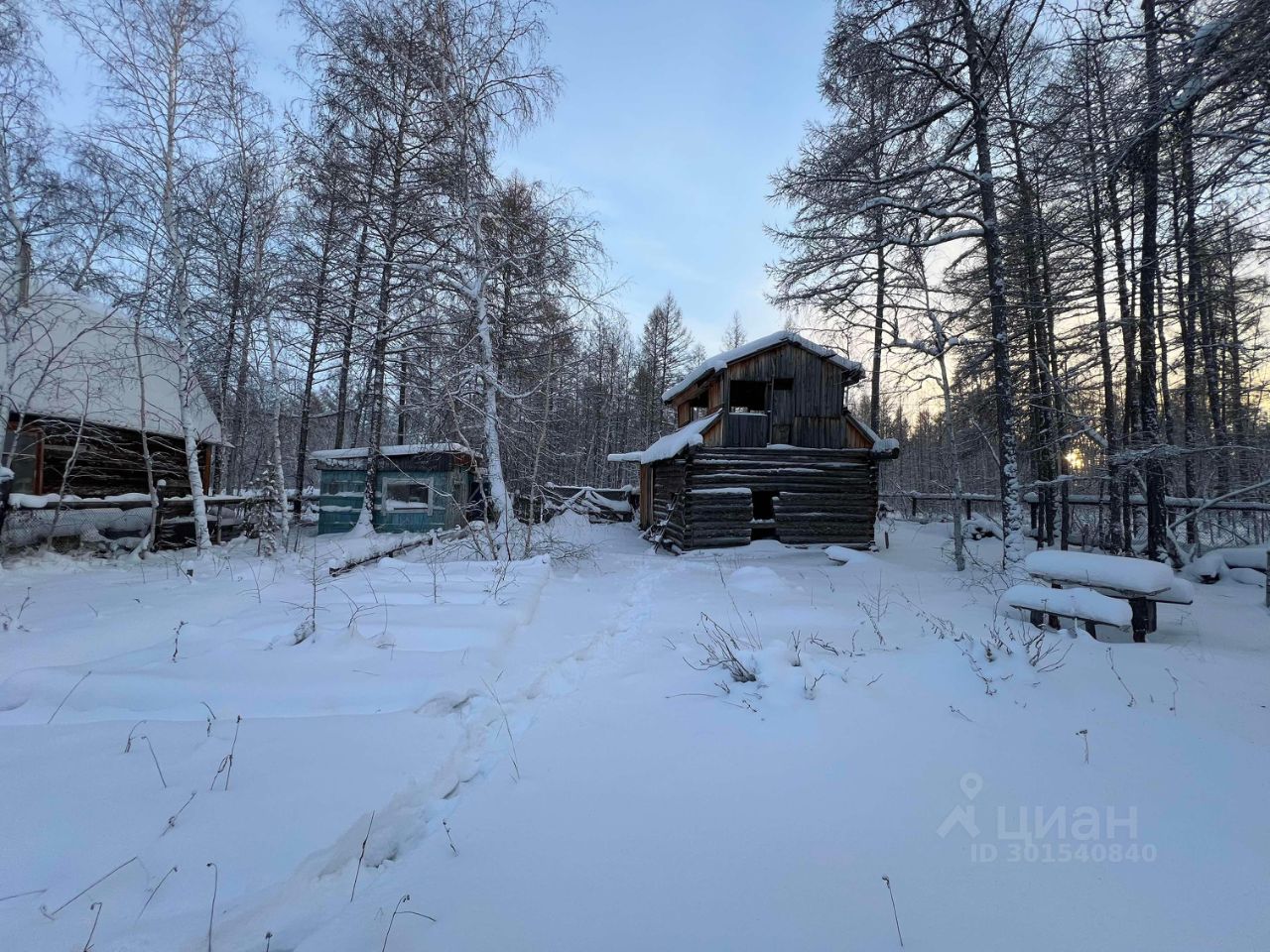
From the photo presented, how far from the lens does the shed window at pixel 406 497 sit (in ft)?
51.4

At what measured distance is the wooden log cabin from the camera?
551 inches

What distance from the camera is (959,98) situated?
9.37 meters

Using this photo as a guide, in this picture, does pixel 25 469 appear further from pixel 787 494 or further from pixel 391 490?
pixel 787 494

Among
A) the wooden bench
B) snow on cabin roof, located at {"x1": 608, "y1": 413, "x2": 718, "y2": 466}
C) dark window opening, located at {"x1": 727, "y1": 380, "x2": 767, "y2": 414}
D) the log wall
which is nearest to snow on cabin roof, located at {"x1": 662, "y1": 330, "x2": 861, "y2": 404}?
dark window opening, located at {"x1": 727, "y1": 380, "x2": 767, "y2": 414}

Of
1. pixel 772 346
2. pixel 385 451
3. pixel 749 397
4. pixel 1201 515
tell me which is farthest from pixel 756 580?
pixel 385 451

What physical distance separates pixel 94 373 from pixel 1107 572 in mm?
22269

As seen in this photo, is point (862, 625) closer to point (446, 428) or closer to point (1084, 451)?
point (446, 428)

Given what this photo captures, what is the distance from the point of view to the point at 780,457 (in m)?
14.4

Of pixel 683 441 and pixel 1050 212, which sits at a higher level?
pixel 1050 212

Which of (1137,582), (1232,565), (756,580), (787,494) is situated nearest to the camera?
(1137,582)

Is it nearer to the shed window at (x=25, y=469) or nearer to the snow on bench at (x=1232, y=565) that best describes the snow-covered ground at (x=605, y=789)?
the snow on bench at (x=1232, y=565)

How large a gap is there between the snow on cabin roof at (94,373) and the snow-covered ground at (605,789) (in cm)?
876

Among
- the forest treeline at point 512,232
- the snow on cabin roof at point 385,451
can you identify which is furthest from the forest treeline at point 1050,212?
the snow on cabin roof at point 385,451

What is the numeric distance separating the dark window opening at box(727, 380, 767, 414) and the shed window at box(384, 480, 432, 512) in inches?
392
